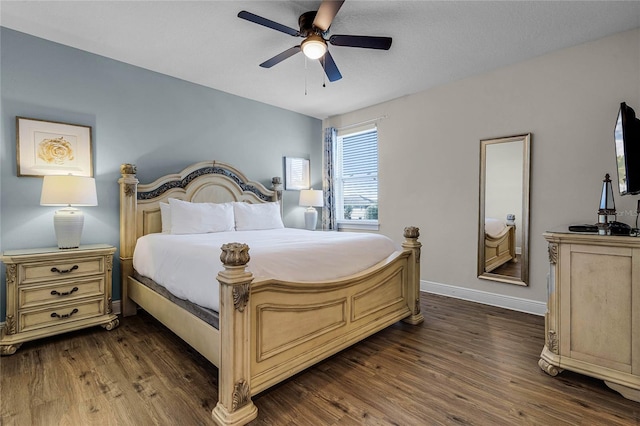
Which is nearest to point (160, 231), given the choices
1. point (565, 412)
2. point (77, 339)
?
point (77, 339)

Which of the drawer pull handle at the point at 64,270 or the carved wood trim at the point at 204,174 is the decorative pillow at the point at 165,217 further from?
the drawer pull handle at the point at 64,270

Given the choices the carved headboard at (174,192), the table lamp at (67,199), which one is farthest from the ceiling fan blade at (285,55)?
the table lamp at (67,199)

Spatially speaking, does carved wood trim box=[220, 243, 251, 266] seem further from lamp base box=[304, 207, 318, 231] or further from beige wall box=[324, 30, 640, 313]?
lamp base box=[304, 207, 318, 231]

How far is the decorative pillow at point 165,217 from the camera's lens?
3215mm

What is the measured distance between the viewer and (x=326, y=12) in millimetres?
1991

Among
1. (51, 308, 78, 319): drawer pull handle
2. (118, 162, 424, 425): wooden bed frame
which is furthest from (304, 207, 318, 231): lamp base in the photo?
(51, 308, 78, 319): drawer pull handle

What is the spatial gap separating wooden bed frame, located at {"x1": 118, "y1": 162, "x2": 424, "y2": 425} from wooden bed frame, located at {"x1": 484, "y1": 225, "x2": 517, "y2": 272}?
3.84 feet

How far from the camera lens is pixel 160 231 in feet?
11.0

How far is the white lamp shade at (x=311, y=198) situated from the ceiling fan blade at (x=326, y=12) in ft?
8.87

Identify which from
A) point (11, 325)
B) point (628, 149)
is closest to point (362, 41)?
point (628, 149)

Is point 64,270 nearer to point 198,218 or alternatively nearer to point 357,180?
point 198,218

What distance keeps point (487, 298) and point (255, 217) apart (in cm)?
283

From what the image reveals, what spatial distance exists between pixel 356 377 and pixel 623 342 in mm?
1589

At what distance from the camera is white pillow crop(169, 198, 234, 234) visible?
10.3 feet
